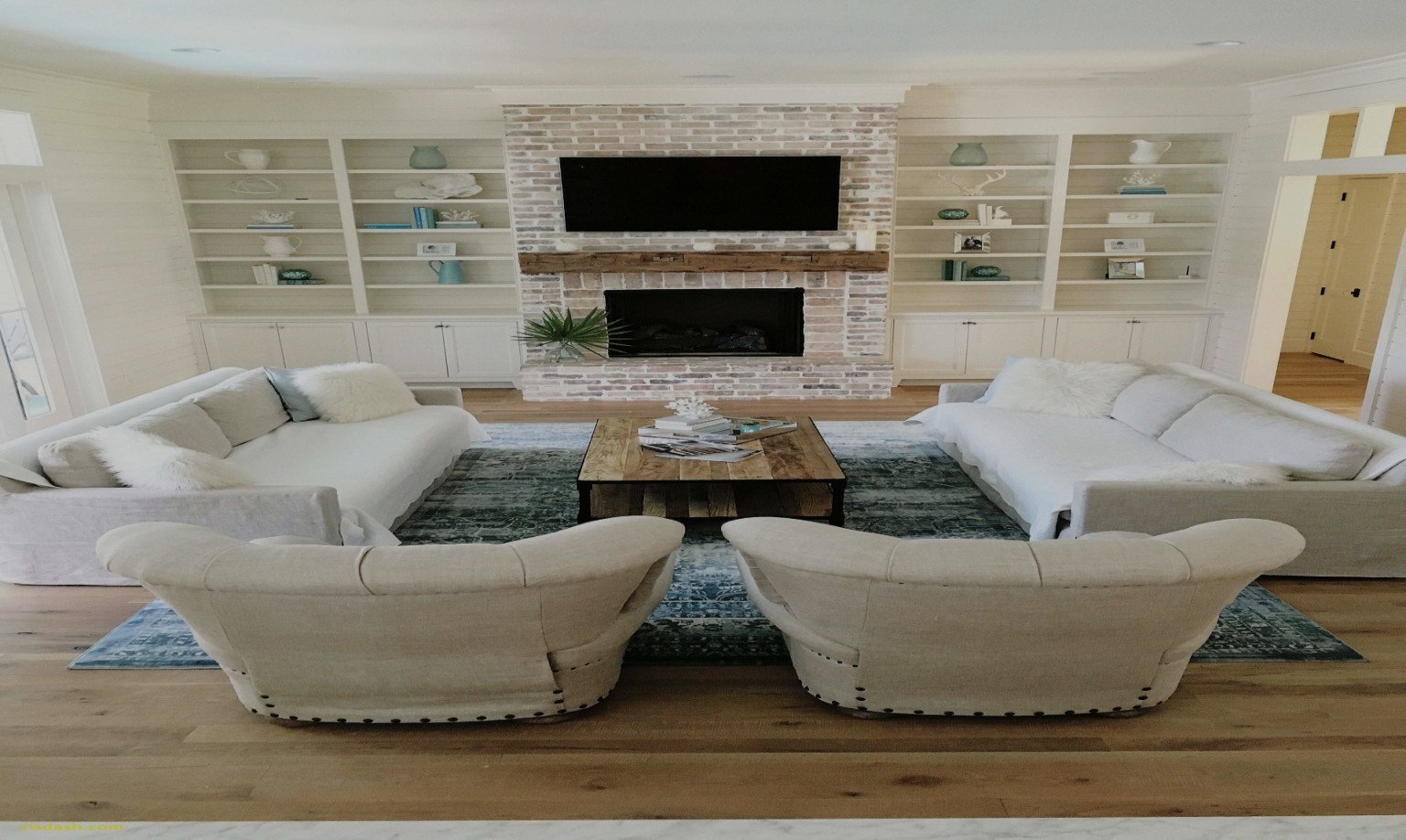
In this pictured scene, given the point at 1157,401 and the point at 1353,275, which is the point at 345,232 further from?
the point at 1353,275

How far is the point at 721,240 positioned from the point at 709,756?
471 centimetres

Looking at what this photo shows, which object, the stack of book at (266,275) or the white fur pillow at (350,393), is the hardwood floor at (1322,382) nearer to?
the white fur pillow at (350,393)

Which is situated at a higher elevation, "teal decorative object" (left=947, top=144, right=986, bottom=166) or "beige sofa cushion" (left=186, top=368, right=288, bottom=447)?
"teal decorative object" (left=947, top=144, right=986, bottom=166)

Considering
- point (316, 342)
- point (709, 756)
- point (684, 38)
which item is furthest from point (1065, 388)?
point (316, 342)

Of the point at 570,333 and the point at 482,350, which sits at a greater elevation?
the point at 570,333

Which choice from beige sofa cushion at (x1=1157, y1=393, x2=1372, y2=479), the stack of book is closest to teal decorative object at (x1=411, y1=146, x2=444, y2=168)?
the stack of book

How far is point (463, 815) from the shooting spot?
2.01m

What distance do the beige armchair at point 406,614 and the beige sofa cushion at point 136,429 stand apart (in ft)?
4.66

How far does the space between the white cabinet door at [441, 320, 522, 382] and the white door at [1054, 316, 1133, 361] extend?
4.63m

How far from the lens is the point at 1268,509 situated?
3.06m

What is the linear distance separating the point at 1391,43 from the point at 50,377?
324 inches

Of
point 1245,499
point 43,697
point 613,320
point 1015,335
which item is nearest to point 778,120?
point 613,320

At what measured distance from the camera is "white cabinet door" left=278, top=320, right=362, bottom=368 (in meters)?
6.55

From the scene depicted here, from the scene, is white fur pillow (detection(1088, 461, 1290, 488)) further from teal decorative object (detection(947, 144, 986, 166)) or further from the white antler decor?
the white antler decor
